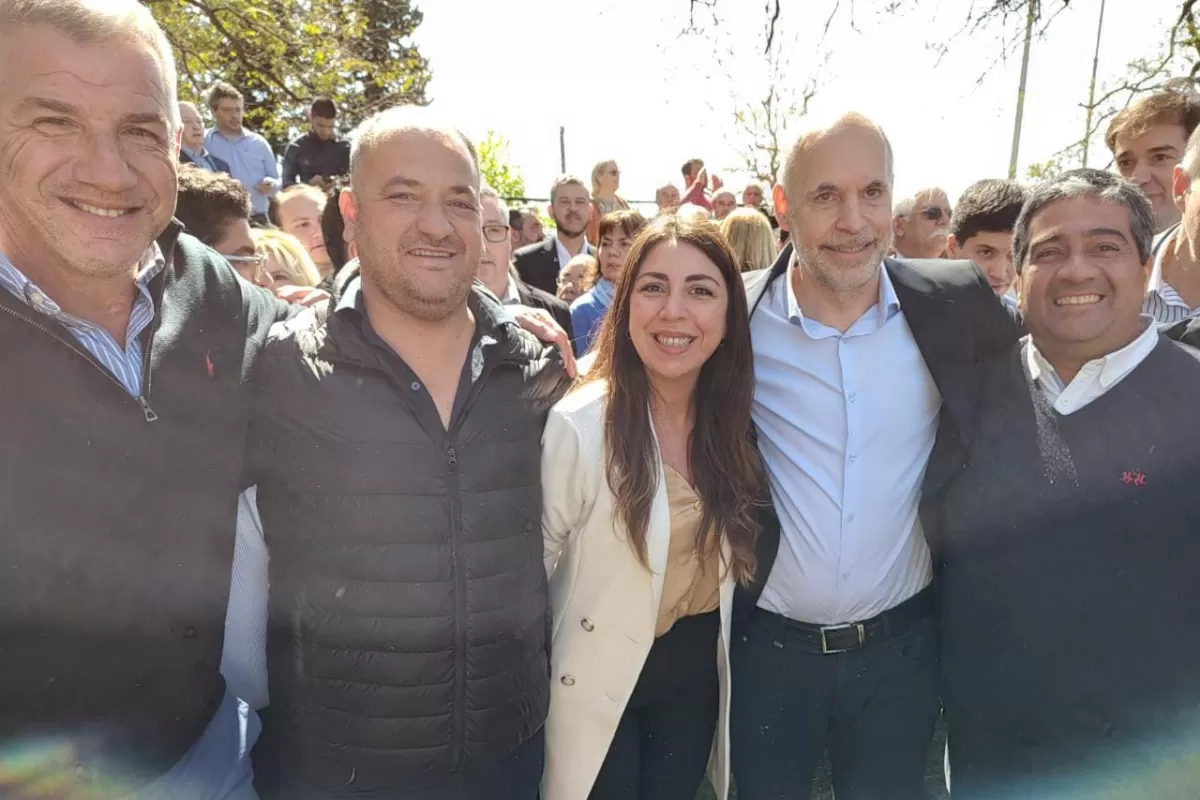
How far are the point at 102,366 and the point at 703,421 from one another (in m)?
1.67

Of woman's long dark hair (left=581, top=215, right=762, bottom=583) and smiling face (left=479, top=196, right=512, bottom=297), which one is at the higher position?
smiling face (left=479, top=196, right=512, bottom=297)

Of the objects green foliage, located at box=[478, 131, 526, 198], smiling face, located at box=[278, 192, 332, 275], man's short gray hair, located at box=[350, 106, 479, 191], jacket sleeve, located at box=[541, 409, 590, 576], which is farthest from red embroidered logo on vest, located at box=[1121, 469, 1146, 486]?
green foliage, located at box=[478, 131, 526, 198]

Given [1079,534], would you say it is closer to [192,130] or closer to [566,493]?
[566,493]

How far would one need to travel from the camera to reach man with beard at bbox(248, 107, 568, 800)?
1.92 meters

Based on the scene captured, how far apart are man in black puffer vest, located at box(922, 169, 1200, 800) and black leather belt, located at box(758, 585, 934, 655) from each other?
136mm

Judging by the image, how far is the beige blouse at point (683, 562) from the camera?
2.37 metres

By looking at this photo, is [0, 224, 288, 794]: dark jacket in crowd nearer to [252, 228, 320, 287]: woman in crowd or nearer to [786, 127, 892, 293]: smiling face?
[252, 228, 320, 287]: woman in crowd

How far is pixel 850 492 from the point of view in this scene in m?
2.42

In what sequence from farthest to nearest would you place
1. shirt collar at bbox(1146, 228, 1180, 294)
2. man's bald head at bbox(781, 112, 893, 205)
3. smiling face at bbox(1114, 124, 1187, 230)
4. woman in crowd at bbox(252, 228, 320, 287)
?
smiling face at bbox(1114, 124, 1187, 230), woman in crowd at bbox(252, 228, 320, 287), shirt collar at bbox(1146, 228, 1180, 294), man's bald head at bbox(781, 112, 893, 205)

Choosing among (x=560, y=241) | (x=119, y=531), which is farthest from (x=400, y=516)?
(x=560, y=241)

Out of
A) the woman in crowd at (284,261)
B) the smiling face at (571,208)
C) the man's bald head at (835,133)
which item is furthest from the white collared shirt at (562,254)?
the man's bald head at (835,133)

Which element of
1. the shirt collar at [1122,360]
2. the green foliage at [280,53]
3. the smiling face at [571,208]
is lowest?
the shirt collar at [1122,360]

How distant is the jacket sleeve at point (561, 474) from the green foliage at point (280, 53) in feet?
32.8

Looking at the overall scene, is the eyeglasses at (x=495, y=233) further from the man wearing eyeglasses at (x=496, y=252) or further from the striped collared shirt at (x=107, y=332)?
the striped collared shirt at (x=107, y=332)
